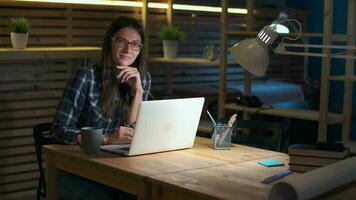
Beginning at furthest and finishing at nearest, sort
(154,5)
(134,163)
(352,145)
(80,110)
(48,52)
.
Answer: (154,5) → (48,52) → (352,145) → (80,110) → (134,163)

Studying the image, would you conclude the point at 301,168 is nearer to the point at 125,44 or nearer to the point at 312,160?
the point at 312,160

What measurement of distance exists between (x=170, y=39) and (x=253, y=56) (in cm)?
262

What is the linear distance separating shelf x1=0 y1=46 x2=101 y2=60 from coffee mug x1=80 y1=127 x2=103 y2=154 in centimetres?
178

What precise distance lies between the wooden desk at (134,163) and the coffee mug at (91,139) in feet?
0.12

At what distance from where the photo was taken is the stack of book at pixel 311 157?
2.50 meters

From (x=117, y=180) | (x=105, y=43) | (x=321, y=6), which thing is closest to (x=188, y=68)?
(x=321, y=6)

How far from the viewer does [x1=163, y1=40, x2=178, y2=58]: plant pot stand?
5133 millimetres

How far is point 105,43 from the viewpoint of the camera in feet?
10.8

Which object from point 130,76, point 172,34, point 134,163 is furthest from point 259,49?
point 172,34

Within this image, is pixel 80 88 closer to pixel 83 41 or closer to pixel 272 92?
pixel 83 41

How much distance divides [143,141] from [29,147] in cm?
229

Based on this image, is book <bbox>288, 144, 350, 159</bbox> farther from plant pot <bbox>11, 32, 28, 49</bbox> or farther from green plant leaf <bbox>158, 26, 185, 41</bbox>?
green plant leaf <bbox>158, 26, 185, 41</bbox>

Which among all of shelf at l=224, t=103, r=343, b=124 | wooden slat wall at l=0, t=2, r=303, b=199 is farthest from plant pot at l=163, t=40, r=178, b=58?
shelf at l=224, t=103, r=343, b=124

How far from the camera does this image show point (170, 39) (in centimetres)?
→ 513
